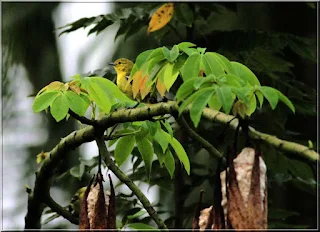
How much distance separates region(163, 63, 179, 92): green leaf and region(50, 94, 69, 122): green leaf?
0.16 m

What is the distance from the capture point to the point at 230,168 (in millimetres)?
852

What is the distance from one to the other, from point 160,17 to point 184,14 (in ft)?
0.27

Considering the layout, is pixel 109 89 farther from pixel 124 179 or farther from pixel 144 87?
pixel 124 179

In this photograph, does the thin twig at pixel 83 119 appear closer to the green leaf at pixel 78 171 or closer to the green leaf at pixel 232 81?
the green leaf at pixel 232 81

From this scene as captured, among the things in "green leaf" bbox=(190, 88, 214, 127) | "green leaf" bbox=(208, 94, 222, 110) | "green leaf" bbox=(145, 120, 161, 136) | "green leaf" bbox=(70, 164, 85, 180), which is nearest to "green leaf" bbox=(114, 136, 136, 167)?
"green leaf" bbox=(145, 120, 161, 136)

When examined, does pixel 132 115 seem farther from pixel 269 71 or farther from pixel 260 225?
pixel 269 71

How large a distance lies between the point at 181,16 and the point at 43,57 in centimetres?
121

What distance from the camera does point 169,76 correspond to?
1178 mm

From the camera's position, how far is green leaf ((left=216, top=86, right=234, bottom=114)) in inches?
36.3

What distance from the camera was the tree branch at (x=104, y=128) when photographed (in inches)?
33.9

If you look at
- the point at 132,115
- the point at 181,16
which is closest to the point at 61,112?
the point at 132,115

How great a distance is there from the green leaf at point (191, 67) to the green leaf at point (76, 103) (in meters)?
0.17

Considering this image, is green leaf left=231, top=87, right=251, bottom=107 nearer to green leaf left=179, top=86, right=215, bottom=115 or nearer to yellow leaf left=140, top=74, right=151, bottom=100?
green leaf left=179, top=86, right=215, bottom=115

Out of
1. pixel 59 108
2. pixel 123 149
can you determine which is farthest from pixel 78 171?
pixel 59 108
